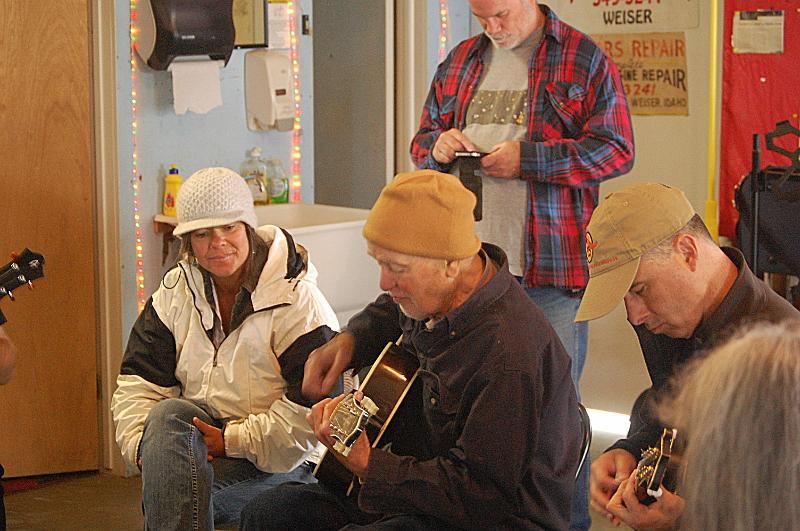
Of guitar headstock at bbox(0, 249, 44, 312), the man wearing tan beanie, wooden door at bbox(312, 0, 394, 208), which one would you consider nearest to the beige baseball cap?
the man wearing tan beanie

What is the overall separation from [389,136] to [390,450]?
2.66 metres

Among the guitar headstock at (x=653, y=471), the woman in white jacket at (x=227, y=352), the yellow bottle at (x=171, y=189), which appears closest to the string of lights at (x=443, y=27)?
the yellow bottle at (x=171, y=189)

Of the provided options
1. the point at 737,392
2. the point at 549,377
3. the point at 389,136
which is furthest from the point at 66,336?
the point at 737,392

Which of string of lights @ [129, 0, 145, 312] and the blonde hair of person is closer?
the blonde hair of person

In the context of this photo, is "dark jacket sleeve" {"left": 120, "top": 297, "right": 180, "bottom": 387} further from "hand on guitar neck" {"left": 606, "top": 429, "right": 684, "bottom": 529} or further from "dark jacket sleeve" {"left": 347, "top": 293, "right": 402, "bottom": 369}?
"hand on guitar neck" {"left": 606, "top": 429, "right": 684, "bottom": 529}

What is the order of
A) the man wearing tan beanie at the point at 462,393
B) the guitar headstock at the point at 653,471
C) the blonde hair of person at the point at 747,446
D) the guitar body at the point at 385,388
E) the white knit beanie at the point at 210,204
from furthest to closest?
the white knit beanie at the point at 210,204, the guitar body at the point at 385,388, the man wearing tan beanie at the point at 462,393, the guitar headstock at the point at 653,471, the blonde hair of person at the point at 747,446

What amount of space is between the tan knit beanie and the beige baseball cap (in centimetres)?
27

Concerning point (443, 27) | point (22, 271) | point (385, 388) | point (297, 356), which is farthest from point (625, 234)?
point (443, 27)

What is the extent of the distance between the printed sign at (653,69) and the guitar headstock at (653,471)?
9.24ft

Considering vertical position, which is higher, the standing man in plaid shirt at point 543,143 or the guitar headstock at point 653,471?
the standing man in plaid shirt at point 543,143

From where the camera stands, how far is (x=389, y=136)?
4.94 metres

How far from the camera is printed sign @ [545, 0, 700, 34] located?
4426 millimetres

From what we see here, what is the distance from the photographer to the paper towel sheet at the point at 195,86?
13.6ft

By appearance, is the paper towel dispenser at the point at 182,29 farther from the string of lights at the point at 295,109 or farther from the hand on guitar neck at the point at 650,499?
the hand on guitar neck at the point at 650,499
